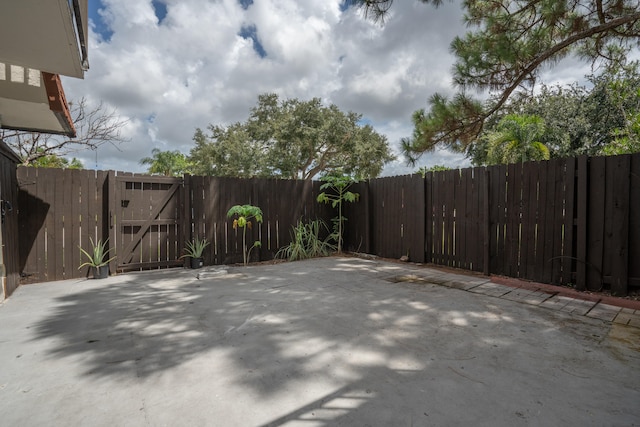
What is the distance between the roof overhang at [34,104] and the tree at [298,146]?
949cm

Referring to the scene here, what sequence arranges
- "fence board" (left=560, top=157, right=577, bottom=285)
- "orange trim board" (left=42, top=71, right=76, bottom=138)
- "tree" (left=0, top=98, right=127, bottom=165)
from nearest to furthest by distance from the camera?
"orange trim board" (left=42, top=71, right=76, bottom=138) → "fence board" (left=560, top=157, right=577, bottom=285) → "tree" (left=0, top=98, right=127, bottom=165)

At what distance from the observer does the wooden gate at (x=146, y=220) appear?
471 centimetres

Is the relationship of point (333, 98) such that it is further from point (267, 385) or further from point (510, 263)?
point (267, 385)

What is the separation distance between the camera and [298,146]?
47.5 feet

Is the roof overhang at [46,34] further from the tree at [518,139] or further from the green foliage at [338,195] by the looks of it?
the tree at [518,139]

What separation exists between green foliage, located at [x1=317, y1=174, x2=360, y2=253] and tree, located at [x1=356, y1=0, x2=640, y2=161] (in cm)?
196

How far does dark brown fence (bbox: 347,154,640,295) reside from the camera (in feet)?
10.4

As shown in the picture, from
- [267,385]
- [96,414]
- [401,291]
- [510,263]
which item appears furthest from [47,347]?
[510,263]

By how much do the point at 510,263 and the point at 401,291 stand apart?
1.82 m

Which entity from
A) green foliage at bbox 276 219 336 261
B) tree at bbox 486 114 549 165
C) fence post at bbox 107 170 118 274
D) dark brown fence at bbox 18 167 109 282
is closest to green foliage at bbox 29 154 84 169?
dark brown fence at bbox 18 167 109 282

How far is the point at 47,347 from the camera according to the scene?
2.13 meters

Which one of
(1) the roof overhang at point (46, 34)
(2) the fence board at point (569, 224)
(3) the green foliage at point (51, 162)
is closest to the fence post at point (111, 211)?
(1) the roof overhang at point (46, 34)

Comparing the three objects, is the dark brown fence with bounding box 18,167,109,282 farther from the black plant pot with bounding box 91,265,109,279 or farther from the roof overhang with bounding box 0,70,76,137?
the roof overhang with bounding box 0,70,76,137

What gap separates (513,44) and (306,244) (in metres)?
4.95
